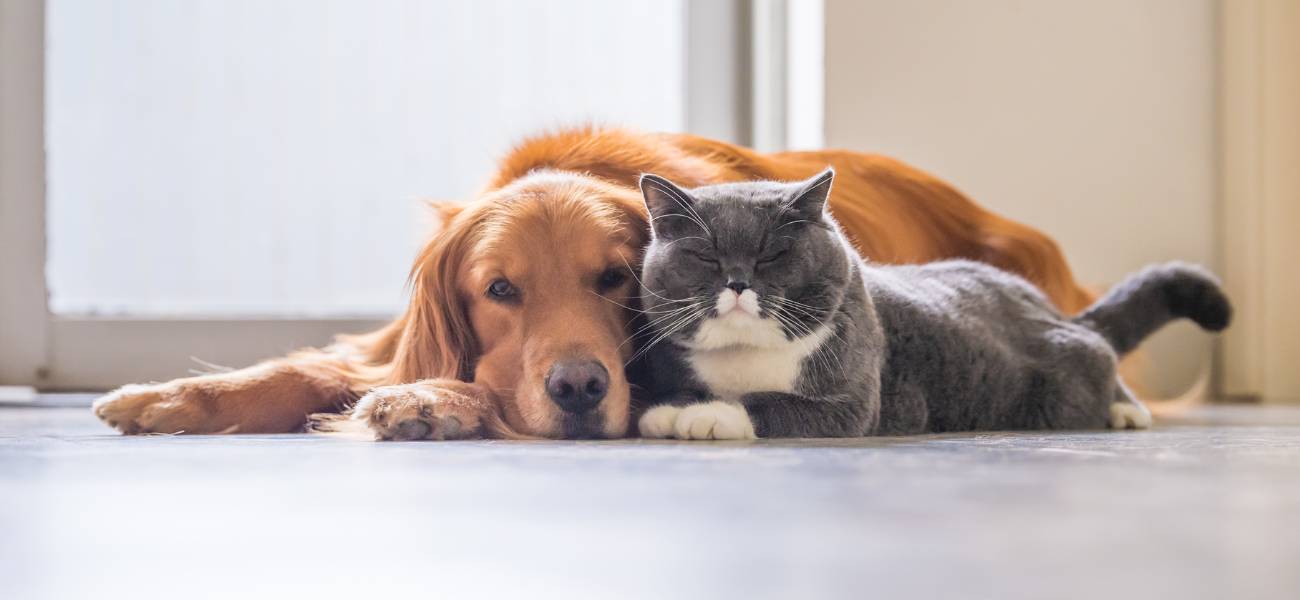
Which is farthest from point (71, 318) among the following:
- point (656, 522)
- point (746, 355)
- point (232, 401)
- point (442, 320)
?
point (656, 522)

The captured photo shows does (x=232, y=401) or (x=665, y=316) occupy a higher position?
(x=665, y=316)

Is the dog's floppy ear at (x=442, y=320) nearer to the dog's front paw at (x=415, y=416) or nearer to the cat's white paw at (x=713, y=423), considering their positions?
the dog's front paw at (x=415, y=416)

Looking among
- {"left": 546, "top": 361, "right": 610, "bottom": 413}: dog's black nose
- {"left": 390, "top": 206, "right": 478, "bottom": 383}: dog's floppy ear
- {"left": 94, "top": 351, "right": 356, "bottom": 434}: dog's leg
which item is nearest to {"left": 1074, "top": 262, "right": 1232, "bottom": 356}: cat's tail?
{"left": 546, "top": 361, "right": 610, "bottom": 413}: dog's black nose

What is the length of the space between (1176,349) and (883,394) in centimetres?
190

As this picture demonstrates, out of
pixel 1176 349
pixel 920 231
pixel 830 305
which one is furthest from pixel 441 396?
pixel 1176 349

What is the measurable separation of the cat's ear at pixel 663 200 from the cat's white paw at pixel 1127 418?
32.4 inches

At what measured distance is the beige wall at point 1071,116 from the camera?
3250mm

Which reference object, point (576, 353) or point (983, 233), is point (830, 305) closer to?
point (576, 353)

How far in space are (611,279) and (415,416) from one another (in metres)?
0.36

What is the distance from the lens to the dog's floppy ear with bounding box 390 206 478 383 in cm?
186

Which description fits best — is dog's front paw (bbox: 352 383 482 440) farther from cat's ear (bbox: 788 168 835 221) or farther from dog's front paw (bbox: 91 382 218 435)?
cat's ear (bbox: 788 168 835 221)

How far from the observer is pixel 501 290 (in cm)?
178

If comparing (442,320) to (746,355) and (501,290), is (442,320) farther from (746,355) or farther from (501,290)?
(746,355)

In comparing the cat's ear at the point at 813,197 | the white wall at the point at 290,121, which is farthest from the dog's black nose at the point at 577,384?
the white wall at the point at 290,121
